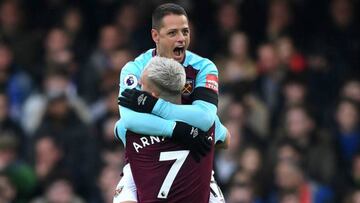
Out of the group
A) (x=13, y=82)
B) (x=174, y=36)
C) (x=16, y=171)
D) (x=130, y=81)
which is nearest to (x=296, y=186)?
(x=16, y=171)

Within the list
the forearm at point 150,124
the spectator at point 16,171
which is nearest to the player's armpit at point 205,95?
the forearm at point 150,124

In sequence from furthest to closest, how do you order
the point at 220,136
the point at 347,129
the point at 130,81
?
the point at 347,129
the point at 220,136
the point at 130,81

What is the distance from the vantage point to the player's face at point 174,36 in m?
8.64

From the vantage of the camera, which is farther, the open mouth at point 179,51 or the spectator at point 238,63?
the spectator at point 238,63

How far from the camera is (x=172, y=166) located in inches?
333

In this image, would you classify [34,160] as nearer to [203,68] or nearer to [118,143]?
[118,143]

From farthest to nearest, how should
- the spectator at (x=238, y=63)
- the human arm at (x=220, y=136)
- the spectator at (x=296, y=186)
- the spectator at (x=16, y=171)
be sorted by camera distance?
the spectator at (x=238, y=63)
the spectator at (x=16, y=171)
the spectator at (x=296, y=186)
the human arm at (x=220, y=136)

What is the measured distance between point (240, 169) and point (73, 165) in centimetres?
178

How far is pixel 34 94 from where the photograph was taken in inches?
583

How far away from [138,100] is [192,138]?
0.41 m

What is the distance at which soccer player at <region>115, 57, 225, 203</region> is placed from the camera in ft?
27.6

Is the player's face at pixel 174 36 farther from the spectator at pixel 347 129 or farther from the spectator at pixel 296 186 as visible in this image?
the spectator at pixel 347 129

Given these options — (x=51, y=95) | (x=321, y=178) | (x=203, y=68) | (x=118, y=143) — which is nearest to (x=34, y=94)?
(x=51, y=95)

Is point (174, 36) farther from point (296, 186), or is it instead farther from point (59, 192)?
point (59, 192)
